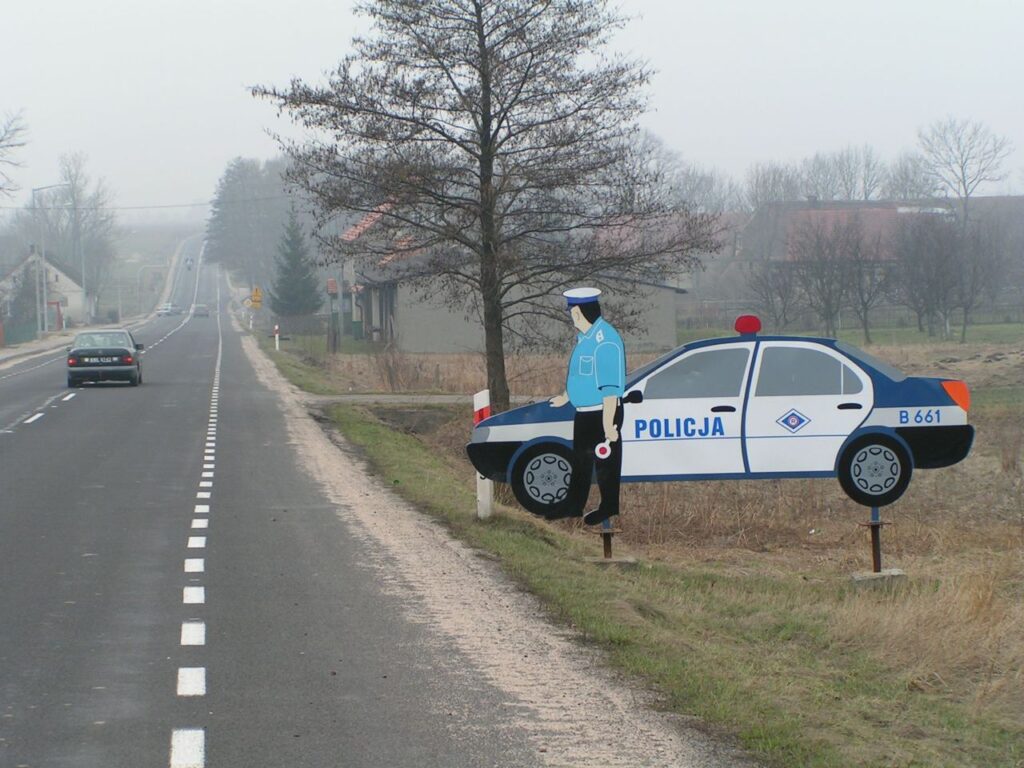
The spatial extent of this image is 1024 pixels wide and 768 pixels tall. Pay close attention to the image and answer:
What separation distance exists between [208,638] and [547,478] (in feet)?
9.84

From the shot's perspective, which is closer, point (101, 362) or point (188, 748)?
point (188, 748)

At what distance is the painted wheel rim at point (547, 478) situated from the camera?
10.2 m

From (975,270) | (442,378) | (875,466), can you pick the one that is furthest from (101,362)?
(975,270)

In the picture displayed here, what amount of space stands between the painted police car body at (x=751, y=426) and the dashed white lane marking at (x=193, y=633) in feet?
8.48

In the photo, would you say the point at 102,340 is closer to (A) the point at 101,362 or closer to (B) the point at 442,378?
(A) the point at 101,362

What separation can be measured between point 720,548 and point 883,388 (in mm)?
5433

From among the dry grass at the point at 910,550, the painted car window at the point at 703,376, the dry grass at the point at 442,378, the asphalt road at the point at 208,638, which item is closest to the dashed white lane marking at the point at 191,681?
the asphalt road at the point at 208,638

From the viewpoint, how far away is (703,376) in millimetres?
10406

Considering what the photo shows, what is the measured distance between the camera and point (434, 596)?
9.83 metres

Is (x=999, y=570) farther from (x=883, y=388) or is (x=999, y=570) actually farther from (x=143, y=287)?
(x=143, y=287)

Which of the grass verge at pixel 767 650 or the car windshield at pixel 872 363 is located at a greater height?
the car windshield at pixel 872 363

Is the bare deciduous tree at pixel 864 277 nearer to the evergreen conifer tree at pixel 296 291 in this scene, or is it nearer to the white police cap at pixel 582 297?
the white police cap at pixel 582 297

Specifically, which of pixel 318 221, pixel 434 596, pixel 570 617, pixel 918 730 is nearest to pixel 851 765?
pixel 918 730

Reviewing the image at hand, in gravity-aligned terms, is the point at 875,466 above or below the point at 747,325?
below
